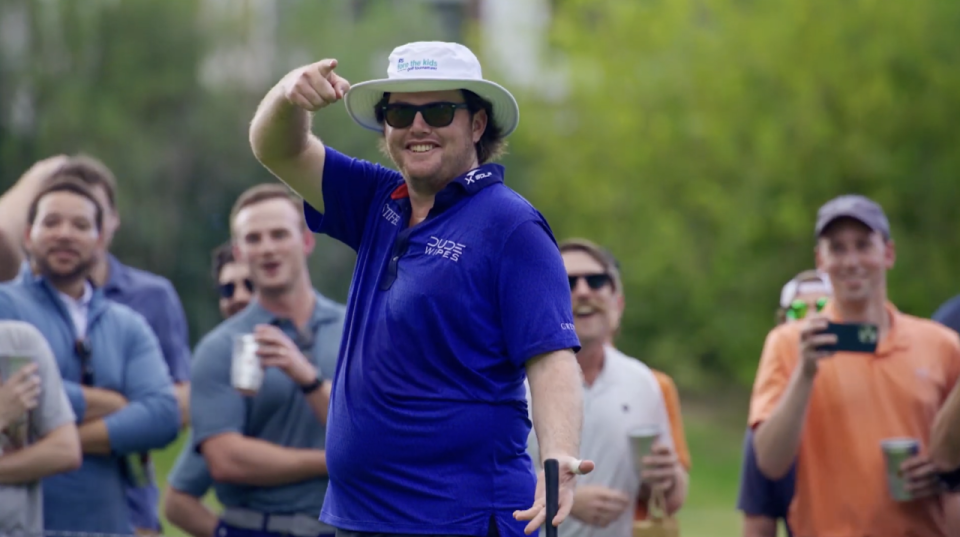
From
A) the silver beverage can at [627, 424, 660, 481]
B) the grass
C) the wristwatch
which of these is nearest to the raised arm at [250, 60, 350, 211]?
the wristwatch

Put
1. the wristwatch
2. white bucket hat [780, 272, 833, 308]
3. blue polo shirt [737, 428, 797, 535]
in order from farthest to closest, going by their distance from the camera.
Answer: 1. white bucket hat [780, 272, 833, 308]
2. blue polo shirt [737, 428, 797, 535]
3. the wristwatch

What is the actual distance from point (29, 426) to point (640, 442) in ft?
7.75

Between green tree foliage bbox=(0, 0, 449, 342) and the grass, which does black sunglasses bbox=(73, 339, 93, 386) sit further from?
green tree foliage bbox=(0, 0, 449, 342)

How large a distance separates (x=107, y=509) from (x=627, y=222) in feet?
65.2

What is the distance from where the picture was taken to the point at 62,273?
6.25 m

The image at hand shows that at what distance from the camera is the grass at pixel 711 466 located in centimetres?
1775

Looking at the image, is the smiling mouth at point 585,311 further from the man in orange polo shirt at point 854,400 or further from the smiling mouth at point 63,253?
the smiling mouth at point 63,253

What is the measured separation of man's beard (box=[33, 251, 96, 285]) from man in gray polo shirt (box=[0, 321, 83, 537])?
576 mm

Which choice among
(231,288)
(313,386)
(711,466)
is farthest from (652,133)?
(313,386)

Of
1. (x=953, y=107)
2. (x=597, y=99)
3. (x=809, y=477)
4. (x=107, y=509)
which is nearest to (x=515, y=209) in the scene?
(x=809, y=477)

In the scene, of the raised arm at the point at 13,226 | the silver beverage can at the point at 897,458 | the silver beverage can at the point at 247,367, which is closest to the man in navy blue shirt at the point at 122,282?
the raised arm at the point at 13,226

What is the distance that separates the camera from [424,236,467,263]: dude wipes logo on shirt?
402 cm

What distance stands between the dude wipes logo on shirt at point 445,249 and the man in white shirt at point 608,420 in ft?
5.90

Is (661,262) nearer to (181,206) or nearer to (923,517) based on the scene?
(181,206)
